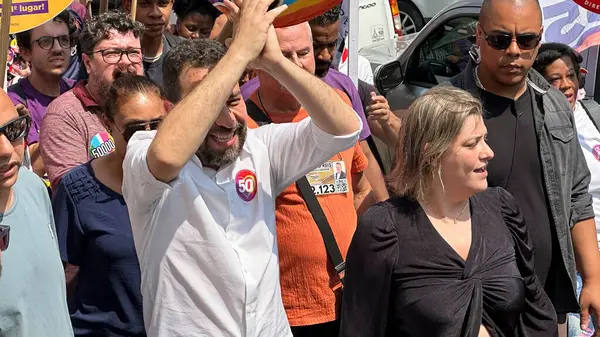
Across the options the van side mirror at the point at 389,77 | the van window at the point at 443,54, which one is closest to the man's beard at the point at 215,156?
the van side mirror at the point at 389,77

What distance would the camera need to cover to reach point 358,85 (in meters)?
5.24

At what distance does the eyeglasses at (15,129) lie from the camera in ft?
9.29

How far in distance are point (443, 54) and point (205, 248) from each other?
582 centimetres

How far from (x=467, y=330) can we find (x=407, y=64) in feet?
18.9

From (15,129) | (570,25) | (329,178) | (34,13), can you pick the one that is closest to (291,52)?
(329,178)

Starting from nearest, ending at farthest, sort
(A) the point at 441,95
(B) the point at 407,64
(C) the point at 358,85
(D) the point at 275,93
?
(A) the point at 441,95 → (D) the point at 275,93 → (C) the point at 358,85 → (B) the point at 407,64

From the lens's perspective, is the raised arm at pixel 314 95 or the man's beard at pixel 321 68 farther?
the man's beard at pixel 321 68

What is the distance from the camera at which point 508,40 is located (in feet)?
13.9

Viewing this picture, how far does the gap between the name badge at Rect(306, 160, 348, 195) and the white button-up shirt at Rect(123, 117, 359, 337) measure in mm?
705

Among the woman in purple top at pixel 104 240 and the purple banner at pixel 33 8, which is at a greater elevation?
the purple banner at pixel 33 8

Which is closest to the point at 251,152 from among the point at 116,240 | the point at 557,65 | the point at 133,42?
the point at 116,240

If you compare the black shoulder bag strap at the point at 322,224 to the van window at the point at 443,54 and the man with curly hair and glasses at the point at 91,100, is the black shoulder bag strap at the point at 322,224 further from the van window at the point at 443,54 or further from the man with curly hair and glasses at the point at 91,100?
the van window at the point at 443,54

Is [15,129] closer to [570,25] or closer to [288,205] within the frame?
[288,205]

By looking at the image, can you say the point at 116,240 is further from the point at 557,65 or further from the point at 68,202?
the point at 557,65
